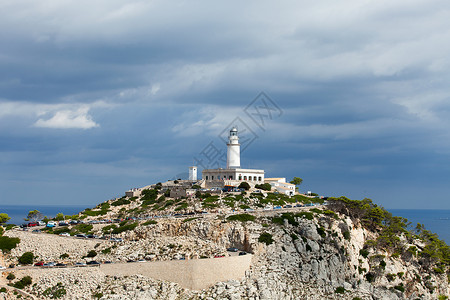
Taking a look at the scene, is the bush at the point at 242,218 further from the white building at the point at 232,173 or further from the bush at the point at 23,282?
the bush at the point at 23,282

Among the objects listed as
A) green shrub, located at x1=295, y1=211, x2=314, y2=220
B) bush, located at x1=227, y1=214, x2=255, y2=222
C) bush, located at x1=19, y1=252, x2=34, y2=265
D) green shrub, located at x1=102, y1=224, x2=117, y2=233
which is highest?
green shrub, located at x1=295, y1=211, x2=314, y2=220

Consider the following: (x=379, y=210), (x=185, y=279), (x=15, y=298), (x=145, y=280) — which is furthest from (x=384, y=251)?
(x=15, y=298)

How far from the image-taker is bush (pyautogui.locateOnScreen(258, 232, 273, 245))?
5597 cm

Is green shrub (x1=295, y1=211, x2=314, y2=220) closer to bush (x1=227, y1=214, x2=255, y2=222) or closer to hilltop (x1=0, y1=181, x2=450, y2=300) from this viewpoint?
hilltop (x1=0, y1=181, x2=450, y2=300)

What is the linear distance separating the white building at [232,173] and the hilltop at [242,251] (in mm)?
7897

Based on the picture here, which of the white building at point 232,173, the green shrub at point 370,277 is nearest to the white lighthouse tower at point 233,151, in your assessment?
the white building at point 232,173

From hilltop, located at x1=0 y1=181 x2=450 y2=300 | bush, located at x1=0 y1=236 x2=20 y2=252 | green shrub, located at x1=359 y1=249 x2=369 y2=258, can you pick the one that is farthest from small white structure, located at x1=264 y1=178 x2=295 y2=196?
bush, located at x1=0 y1=236 x2=20 y2=252

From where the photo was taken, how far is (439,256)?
6756 centimetres

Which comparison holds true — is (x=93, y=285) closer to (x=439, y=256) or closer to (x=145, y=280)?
(x=145, y=280)

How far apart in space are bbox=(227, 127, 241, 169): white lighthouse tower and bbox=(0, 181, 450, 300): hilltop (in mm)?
14737

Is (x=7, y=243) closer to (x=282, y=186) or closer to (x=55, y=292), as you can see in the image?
(x=55, y=292)

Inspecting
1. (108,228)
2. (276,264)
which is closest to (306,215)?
(276,264)

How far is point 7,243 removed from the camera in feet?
169

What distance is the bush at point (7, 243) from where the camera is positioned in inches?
2010
